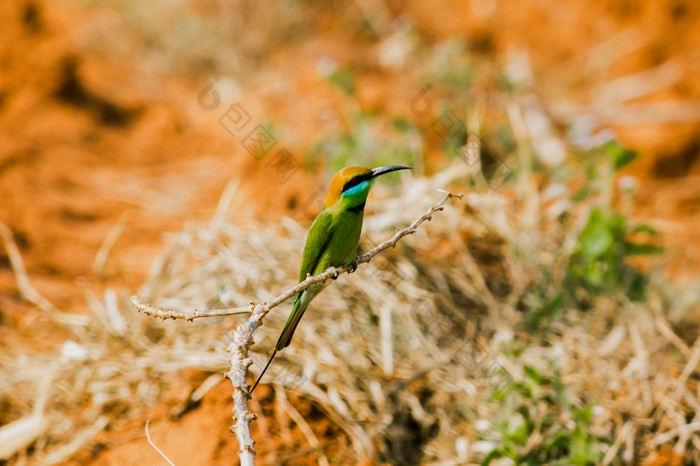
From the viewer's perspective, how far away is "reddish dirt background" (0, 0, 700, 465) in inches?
162

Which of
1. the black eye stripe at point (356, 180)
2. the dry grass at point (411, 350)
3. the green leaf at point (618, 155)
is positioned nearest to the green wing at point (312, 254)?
the black eye stripe at point (356, 180)

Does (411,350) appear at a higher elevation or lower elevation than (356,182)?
lower

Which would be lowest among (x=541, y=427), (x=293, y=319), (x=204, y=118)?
(x=541, y=427)

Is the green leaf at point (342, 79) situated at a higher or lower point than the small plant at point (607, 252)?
higher

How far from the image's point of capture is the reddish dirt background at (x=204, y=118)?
4.12 metres

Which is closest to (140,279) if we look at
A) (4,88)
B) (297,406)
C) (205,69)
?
(297,406)

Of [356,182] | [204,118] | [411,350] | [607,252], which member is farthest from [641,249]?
[204,118]

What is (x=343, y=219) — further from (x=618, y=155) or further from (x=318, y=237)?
(x=618, y=155)

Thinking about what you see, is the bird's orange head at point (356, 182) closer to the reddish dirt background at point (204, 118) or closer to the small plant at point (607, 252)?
the small plant at point (607, 252)

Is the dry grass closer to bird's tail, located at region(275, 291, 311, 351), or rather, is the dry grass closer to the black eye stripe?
bird's tail, located at region(275, 291, 311, 351)

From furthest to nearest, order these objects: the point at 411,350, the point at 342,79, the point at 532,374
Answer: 1. the point at 342,79
2. the point at 411,350
3. the point at 532,374

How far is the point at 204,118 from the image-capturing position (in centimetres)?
600

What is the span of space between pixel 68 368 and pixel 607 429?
2209 mm

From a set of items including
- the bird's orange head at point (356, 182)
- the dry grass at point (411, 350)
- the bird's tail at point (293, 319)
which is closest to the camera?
the bird's tail at point (293, 319)
